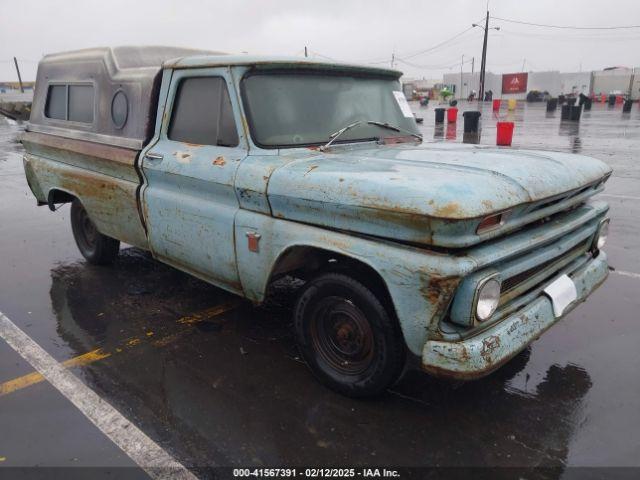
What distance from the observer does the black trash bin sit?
52.5ft

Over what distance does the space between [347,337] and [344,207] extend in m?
0.81

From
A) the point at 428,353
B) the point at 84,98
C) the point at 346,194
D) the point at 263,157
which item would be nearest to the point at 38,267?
the point at 84,98

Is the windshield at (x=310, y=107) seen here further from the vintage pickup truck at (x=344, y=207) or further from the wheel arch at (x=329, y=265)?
the wheel arch at (x=329, y=265)

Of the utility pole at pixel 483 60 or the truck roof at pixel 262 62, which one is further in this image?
the utility pole at pixel 483 60

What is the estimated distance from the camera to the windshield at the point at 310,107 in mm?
3262

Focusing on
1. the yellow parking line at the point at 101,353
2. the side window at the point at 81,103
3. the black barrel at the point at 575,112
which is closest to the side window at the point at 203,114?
the side window at the point at 81,103

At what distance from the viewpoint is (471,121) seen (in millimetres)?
16391

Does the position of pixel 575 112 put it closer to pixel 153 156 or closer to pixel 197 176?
pixel 153 156

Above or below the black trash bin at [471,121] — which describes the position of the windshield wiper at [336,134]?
above

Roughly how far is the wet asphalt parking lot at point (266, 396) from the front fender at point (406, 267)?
640 mm

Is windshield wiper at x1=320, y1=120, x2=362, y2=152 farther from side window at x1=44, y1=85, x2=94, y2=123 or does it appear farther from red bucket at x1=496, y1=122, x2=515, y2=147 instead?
red bucket at x1=496, y1=122, x2=515, y2=147

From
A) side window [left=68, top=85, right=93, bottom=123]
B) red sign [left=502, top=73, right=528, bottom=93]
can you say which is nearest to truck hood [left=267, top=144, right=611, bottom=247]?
side window [left=68, top=85, right=93, bottom=123]

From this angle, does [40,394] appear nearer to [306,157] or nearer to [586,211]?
[306,157]

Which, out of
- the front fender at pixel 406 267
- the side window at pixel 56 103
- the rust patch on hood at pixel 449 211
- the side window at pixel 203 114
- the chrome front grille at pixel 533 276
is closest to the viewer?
the rust patch on hood at pixel 449 211
